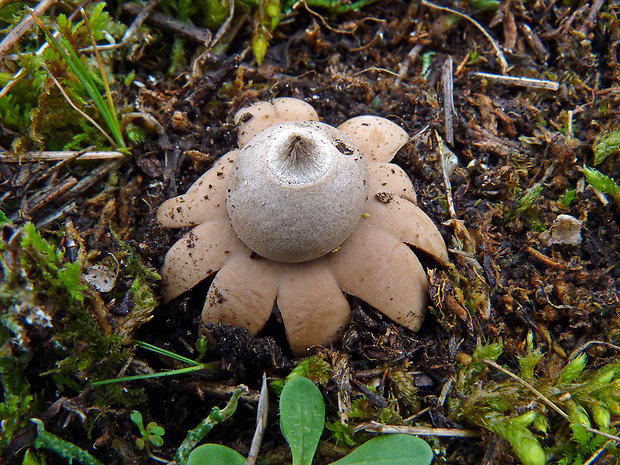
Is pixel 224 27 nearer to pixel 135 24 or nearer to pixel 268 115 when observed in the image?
pixel 135 24

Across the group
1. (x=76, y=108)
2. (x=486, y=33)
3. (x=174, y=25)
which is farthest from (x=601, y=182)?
(x=76, y=108)

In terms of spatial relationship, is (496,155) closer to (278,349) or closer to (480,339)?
(480,339)

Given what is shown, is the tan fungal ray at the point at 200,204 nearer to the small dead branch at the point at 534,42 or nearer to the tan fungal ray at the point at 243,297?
the tan fungal ray at the point at 243,297

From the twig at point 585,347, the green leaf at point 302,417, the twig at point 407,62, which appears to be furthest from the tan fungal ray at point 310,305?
the twig at point 407,62

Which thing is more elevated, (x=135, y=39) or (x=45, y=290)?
(x=135, y=39)

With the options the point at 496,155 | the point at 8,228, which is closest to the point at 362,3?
the point at 496,155

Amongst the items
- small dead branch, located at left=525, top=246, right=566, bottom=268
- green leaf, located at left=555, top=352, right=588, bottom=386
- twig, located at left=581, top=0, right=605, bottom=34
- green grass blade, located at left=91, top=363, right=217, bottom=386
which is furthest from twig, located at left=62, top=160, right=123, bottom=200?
twig, located at left=581, top=0, right=605, bottom=34
